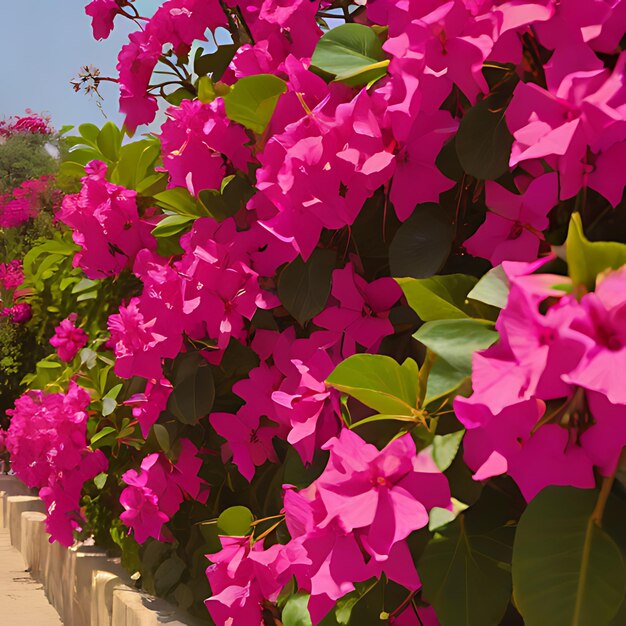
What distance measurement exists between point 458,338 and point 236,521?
39.5 inches

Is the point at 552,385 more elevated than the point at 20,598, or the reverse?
the point at 552,385

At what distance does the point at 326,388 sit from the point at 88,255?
1539 millimetres

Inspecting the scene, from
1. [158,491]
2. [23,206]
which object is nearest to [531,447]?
[158,491]

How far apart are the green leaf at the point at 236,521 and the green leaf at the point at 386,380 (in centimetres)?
83

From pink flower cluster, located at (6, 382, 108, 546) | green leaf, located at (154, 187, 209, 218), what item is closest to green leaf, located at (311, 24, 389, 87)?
green leaf, located at (154, 187, 209, 218)

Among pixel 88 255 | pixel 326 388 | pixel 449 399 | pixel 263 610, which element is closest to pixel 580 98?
pixel 449 399

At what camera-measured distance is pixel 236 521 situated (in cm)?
185

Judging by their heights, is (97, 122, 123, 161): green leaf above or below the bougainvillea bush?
above

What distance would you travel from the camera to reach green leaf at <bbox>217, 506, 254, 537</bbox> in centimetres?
184

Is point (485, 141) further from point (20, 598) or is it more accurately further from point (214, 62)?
point (20, 598)

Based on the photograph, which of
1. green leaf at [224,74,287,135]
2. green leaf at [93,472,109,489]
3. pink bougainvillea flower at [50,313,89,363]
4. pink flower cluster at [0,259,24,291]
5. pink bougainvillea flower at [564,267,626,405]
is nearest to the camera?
pink bougainvillea flower at [564,267,626,405]

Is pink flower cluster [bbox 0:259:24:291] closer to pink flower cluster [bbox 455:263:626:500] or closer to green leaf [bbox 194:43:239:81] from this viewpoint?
green leaf [bbox 194:43:239:81]

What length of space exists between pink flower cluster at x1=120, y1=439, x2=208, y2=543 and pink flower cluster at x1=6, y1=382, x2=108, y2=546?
3.12ft

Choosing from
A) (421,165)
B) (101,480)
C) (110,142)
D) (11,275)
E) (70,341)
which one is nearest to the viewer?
(421,165)
